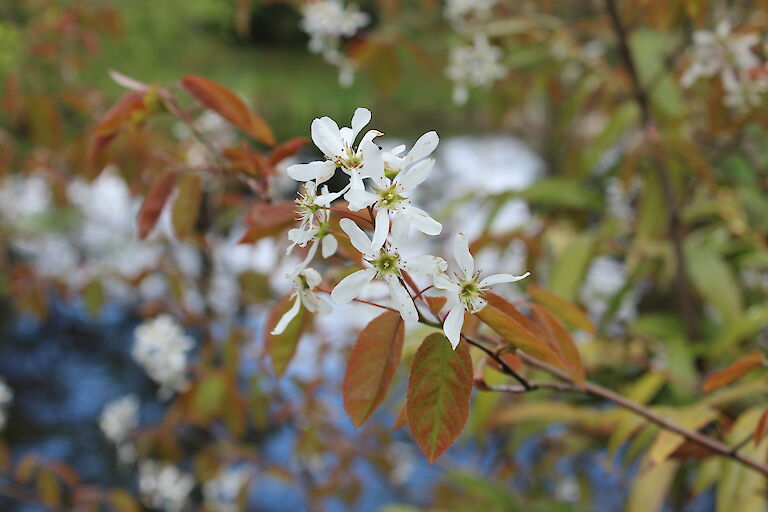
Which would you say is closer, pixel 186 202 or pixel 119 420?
pixel 186 202

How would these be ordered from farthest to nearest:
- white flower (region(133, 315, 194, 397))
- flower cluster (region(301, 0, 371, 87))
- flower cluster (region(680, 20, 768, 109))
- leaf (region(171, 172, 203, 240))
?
1. white flower (region(133, 315, 194, 397))
2. flower cluster (region(301, 0, 371, 87))
3. flower cluster (region(680, 20, 768, 109))
4. leaf (region(171, 172, 203, 240))

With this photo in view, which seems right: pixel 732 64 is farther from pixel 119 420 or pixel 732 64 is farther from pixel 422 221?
pixel 119 420

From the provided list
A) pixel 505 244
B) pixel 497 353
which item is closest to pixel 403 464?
pixel 505 244

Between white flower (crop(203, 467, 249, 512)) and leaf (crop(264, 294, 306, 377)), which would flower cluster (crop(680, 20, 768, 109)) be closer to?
leaf (crop(264, 294, 306, 377))

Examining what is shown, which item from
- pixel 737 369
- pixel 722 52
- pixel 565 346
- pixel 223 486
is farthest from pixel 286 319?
pixel 223 486

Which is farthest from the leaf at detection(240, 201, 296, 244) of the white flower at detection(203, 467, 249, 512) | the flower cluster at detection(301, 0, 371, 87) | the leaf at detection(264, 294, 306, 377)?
the white flower at detection(203, 467, 249, 512)

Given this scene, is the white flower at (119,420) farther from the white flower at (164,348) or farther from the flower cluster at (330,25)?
the flower cluster at (330,25)

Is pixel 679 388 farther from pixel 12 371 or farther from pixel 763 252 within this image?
pixel 12 371

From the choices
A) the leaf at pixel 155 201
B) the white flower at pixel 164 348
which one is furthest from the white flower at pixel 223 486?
the leaf at pixel 155 201
